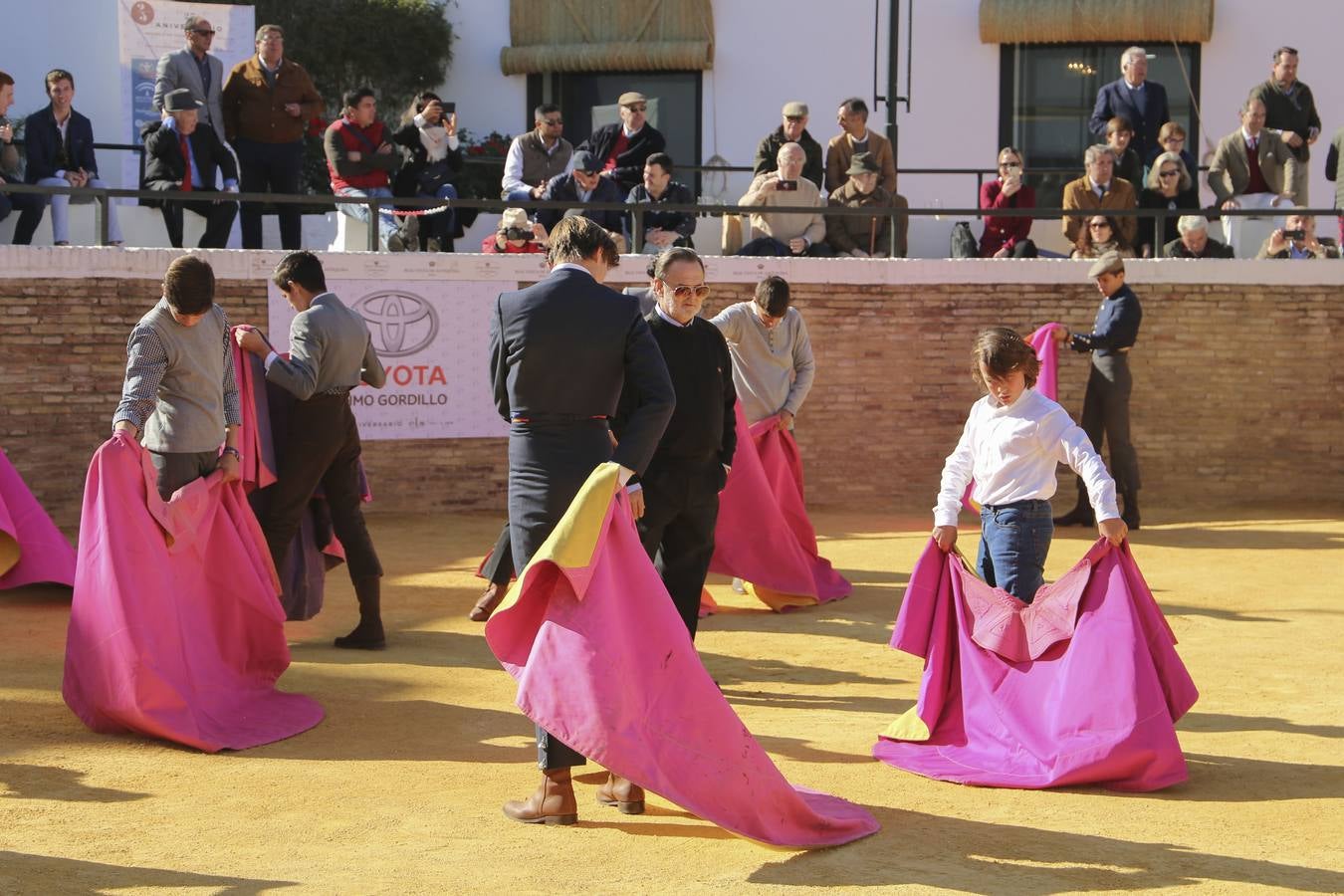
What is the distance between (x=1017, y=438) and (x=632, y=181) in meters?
9.20

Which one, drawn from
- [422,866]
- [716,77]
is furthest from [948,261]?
[422,866]

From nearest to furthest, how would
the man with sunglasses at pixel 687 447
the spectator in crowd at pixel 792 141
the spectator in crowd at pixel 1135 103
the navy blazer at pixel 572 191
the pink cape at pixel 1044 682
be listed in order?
the pink cape at pixel 1044 682 < the man with sunglasses at pixel 687 447 < the navy blazer at pixel 572 191 < the spectator in crowd at pixel 792 141 < the spectator in crowd at pixel 1135 103

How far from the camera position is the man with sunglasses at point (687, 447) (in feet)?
21.7

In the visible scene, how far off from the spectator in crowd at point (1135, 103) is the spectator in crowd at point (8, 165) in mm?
9428

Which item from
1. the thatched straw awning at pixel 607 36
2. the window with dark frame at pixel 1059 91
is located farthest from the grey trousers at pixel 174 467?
the window with dark frame at pixel 1059 91

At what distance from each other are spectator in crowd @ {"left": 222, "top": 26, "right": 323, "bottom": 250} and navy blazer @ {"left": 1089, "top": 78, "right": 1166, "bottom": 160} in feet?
23.7

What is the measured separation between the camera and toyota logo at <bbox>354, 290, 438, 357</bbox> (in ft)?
45.5

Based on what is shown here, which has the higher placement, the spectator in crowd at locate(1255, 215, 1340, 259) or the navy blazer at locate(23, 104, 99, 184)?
the navy blazer at locate(23, 104, 99, 184)

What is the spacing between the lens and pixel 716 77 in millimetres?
20094

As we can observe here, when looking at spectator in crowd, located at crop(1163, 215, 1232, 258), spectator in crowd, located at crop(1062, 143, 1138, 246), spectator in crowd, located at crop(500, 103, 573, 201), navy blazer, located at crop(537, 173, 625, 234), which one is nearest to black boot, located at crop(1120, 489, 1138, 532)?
spectator in crowd, located at crop(1163, 215, 1232, 258)

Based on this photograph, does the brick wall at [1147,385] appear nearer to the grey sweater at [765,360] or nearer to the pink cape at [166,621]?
the grey sweater at [765,360]

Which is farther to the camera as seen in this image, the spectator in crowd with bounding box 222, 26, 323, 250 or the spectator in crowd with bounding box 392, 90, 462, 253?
the spectator in crowd with bounding box 392, 90, 462, 253

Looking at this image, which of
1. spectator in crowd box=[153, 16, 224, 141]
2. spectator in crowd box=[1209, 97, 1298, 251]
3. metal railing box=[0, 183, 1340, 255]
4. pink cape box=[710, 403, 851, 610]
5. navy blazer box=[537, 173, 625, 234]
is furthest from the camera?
spectator in crowd box=[1209, 97, 1298, 251]

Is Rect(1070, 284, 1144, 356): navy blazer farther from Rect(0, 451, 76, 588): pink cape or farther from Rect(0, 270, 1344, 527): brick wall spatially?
Rect(0, 451, 76, 588): pink cape
